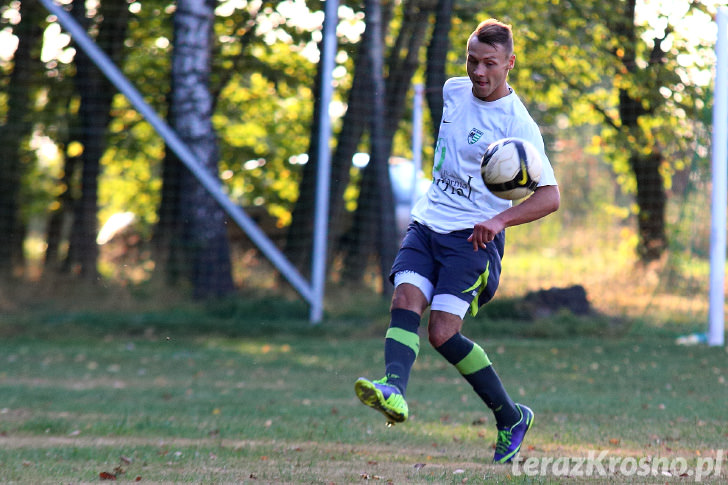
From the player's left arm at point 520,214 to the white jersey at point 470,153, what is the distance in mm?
136

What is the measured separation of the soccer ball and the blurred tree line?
652 centimetres

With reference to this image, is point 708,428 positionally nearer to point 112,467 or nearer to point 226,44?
point 112,467

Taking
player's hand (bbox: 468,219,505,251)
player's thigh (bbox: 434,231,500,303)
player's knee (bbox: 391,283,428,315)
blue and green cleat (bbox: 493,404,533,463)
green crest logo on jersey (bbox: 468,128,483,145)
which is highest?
green crest logo on jersey (bbox: 468,128,483,145)

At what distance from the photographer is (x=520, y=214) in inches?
158

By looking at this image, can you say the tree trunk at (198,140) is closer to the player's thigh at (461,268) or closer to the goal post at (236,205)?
the goal post at (236,205)

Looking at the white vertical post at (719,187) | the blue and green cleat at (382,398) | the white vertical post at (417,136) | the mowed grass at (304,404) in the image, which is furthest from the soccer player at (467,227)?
the white vertical post at (417,136)

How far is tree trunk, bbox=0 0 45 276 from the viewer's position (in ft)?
41.6

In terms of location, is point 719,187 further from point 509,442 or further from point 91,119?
point 91,119

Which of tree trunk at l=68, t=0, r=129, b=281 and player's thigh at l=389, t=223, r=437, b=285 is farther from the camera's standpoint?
tree trunk at l=68, t=0, r=129, b=281

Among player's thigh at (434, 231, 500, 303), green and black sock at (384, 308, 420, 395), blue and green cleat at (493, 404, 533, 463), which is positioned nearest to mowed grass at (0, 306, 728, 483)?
blue and green cleat at (493, 404, 533, 463)

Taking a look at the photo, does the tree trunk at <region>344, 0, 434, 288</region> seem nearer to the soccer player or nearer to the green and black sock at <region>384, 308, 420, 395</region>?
the soccer player

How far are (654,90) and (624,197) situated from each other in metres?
1.84

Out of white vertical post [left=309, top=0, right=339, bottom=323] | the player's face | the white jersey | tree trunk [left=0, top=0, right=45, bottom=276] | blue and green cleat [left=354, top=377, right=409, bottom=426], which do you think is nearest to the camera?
blue and green cleat [left=354, top=377, right=409, bottom=426]

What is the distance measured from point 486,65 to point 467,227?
70cm
